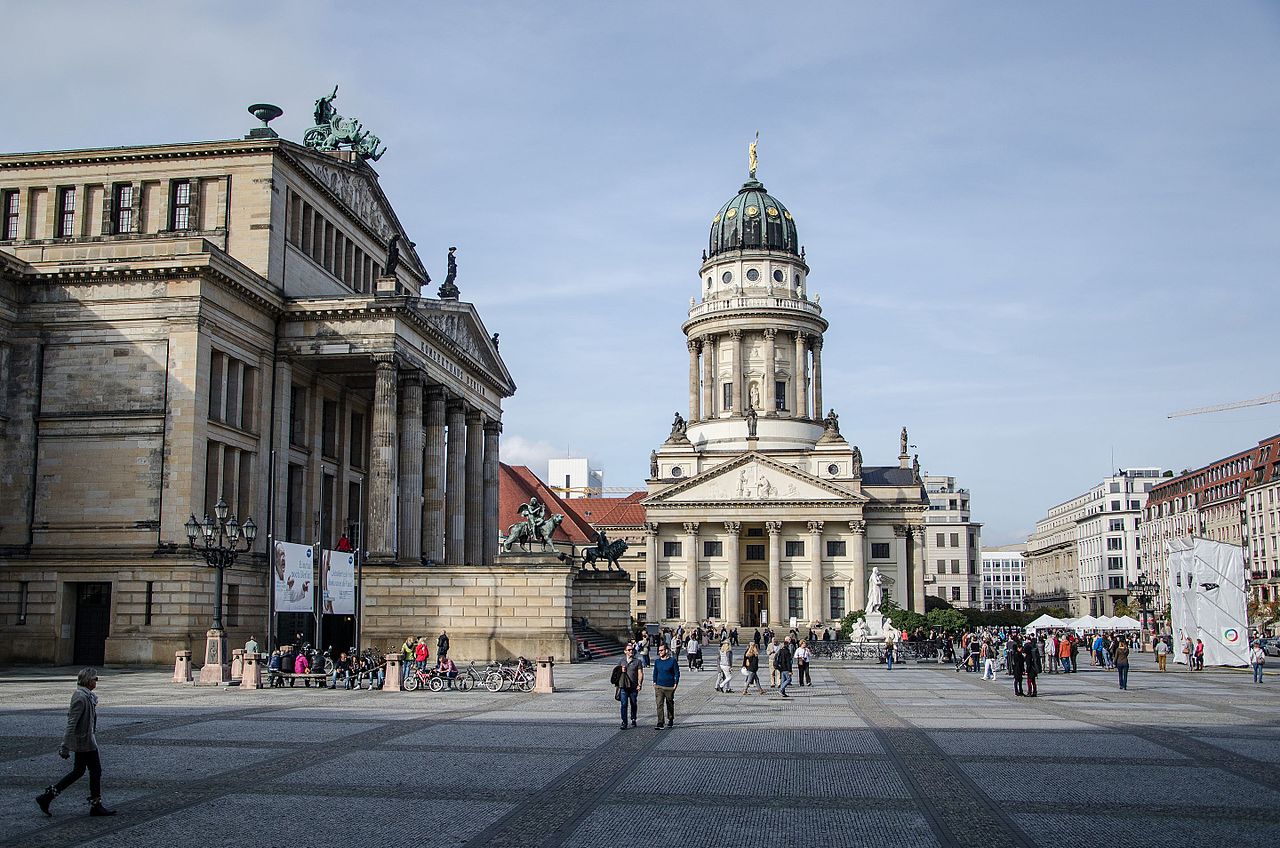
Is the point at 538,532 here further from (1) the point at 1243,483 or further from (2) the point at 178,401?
(1) the point at 1243,483

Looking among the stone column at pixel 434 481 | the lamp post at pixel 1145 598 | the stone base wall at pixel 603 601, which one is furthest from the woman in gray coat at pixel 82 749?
the lamp post at pixel 1145 598

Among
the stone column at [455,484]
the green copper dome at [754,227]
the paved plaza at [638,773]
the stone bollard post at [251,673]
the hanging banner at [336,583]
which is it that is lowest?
the paved plaza at [638,773]

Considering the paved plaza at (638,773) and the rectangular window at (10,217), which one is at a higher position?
the rectangular window at (10,217)

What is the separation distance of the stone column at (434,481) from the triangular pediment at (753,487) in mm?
55469

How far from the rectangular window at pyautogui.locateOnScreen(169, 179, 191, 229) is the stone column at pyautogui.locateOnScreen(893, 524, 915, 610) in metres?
78.9

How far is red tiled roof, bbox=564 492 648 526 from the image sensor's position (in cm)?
13938

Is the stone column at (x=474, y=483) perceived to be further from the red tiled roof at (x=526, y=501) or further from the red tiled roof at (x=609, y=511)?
the red tiled roof at (x=609, y=511)

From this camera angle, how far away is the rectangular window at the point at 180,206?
5069 centimetres

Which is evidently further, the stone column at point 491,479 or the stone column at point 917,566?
the stone column at point 917,566

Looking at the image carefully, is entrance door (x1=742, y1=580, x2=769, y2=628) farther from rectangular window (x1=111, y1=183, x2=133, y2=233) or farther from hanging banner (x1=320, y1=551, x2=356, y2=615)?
hanging banner (x1=320, y1=551, x2=356, y2=615)

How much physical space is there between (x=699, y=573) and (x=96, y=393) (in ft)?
249

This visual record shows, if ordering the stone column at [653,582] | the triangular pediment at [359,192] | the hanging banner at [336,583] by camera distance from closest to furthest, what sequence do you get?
the hanging banner at [336,583], the triangular pediment at [359,192], the stone column at [653,582]

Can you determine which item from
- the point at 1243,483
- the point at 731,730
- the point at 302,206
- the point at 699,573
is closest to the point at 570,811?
the point at 731,730

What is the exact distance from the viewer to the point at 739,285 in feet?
412
